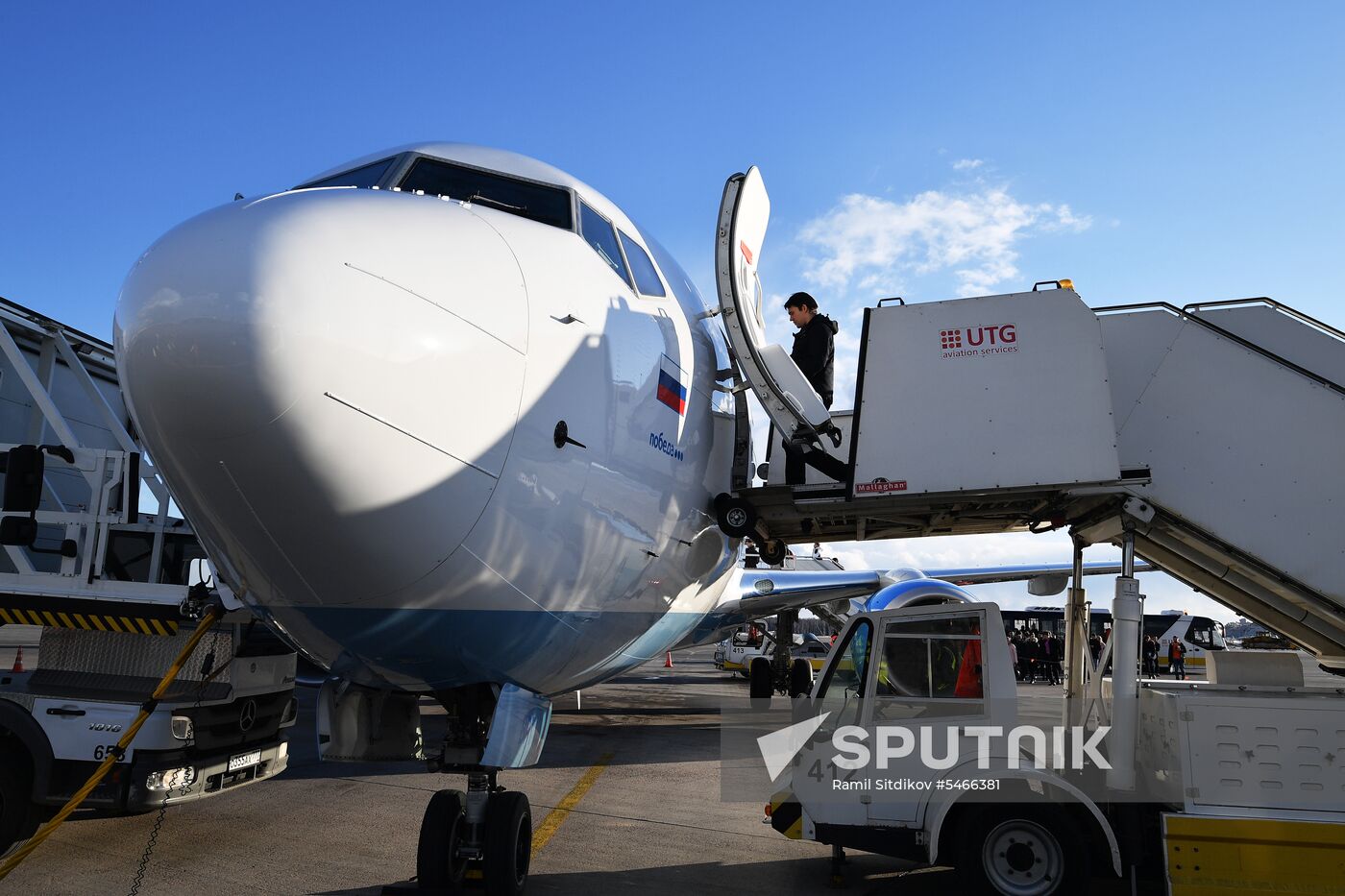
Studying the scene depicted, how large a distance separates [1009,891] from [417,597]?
393 cm

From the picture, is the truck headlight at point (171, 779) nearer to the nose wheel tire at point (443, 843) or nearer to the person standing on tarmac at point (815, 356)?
the nose wheel tire at point (443, 843)

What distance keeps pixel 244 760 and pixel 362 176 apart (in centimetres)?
477

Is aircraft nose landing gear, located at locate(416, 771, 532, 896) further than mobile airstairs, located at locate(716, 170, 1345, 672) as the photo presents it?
No

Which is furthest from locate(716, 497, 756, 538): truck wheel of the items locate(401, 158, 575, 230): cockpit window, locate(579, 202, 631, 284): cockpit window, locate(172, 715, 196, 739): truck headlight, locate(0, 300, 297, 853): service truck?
locate(172, 715, 196, 739): truck headlight

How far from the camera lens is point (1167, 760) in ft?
17.3

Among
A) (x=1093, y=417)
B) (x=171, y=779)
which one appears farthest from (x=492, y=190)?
(x=171, y=779)

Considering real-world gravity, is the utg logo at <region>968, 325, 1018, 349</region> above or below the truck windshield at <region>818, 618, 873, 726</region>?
above

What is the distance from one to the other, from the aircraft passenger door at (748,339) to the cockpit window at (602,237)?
1.88ft

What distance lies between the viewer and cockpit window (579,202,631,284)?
4930 mm

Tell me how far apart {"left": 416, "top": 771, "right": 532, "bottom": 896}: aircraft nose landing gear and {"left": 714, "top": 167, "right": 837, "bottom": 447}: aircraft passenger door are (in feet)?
8.45

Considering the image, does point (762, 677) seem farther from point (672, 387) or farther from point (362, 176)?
point (362, 176)

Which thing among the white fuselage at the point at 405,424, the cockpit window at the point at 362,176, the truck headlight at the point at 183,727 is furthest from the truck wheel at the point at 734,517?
the truck headlight at the point at 183,727

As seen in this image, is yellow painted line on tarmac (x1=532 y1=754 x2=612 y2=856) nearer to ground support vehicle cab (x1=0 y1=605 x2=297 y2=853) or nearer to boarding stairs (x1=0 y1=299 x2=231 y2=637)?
ground support vehicle cab (x1=0 y1=605 x2=297 y2=853)

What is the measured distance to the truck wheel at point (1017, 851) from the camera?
5.21m
